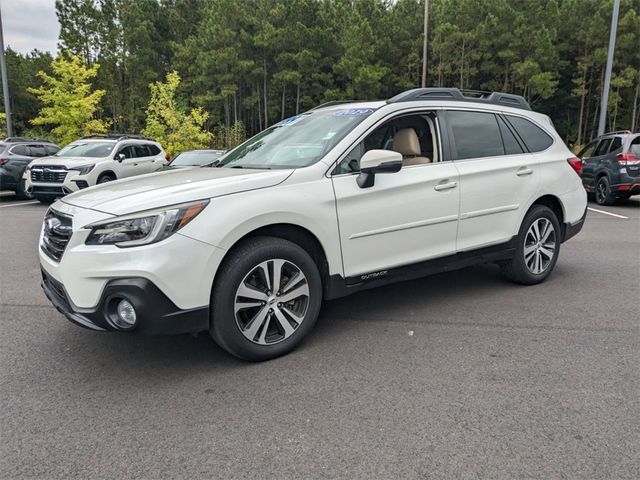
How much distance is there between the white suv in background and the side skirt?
32.9 feet

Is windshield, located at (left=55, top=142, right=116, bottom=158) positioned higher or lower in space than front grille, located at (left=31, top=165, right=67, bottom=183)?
higher

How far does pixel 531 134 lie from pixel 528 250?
46.2 inches

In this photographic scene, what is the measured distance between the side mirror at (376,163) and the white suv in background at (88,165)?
10061 mm

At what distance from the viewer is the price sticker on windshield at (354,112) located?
405 cm

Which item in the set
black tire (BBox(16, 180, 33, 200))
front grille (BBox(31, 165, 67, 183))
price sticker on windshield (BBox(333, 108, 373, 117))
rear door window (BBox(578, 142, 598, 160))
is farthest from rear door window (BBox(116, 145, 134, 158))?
rear door window (BBox(578, 142, 598, 160))

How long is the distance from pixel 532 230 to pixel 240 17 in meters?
43.0

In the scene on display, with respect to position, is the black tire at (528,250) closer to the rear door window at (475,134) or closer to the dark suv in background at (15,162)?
the rear door window at (475,134)

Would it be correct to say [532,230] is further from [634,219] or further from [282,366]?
[634,219]

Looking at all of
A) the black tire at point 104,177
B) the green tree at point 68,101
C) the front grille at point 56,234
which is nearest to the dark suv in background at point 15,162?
the black tire at point 104,177

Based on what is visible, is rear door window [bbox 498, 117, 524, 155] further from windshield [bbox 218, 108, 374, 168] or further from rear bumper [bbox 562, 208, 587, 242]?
windshield [bbox 218, 108, 374, 168]

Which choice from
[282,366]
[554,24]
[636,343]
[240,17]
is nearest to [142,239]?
[282,366]

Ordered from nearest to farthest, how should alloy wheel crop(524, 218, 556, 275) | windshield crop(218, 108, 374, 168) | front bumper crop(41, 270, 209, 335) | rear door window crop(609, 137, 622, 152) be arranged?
1. front bumper crop(41, 270, 209, 335)
2. windshield crop(218, 108, 374, 168)
3. alloy wheel crop(524, 218, 556, 275)
4. rear door window crop(609, 137, 622, 152)

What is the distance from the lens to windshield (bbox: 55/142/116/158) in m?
13.3

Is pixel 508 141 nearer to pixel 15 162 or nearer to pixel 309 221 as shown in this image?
pixel 309 221
